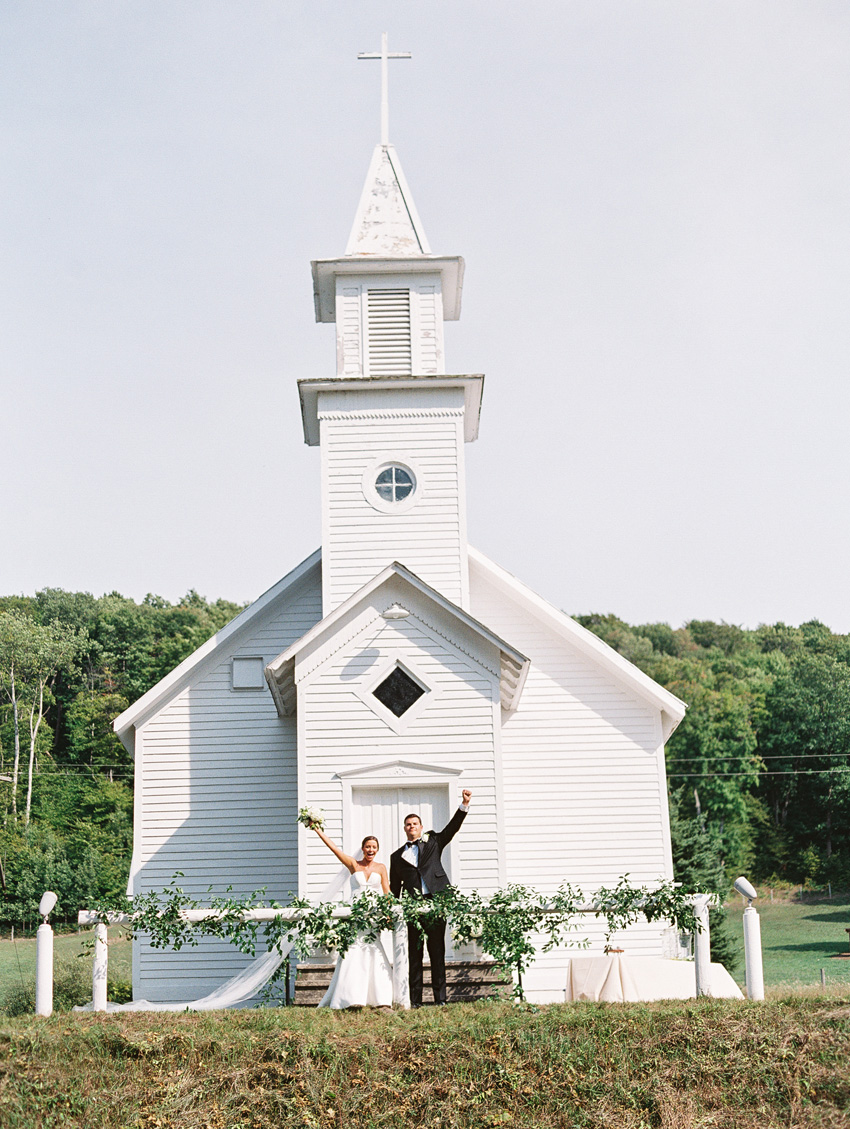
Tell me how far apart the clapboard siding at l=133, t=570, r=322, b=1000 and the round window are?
2.77 m

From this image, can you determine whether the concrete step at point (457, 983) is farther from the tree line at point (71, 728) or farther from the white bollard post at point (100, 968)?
the tree line at point (71, 728)

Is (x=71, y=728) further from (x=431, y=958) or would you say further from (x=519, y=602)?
(x=431, y=958)

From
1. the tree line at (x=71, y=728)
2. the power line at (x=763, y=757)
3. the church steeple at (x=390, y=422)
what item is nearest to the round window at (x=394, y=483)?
the church steeple at (x=390, y=422)

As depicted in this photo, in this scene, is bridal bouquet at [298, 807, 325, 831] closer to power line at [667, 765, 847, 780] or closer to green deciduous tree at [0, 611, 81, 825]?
power line at [667, 765, 847, 780]

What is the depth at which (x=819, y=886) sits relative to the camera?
63.2m

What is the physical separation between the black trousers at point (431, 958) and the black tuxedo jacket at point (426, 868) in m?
0.45

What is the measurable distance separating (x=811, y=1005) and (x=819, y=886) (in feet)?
188

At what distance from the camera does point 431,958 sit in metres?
11.3

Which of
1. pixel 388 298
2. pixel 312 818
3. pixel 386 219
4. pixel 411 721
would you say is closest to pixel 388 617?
pixel 411 721

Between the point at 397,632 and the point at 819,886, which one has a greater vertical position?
the point at 397,632

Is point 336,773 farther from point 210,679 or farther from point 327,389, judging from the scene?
point 327,389

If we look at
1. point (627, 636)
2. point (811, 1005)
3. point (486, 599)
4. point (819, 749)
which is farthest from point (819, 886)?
point (811, 1005)

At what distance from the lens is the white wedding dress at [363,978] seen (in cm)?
1066

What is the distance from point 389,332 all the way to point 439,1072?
12.6m
